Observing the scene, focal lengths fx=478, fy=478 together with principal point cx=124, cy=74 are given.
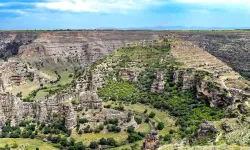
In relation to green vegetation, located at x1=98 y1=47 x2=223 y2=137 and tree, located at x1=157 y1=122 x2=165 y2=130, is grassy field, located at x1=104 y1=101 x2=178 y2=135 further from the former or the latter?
green vegetation, located at x1=98 y1=47 x2=223 y2=137

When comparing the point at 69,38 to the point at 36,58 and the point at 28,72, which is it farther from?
the point at 28,72

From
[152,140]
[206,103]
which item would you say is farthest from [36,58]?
[152,140]

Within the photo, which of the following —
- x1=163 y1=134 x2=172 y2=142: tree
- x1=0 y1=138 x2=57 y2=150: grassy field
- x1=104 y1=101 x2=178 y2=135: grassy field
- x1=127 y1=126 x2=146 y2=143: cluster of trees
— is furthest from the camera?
x1=104 y1=101 x2=178 y2=135: grassy field

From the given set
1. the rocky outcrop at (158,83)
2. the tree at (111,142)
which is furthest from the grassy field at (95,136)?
the rocky outcrop at (158,83)

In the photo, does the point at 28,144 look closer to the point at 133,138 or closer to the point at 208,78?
the point at 133,138

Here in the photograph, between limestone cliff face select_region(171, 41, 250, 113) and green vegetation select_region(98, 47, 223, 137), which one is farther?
green vegetation select_region(98, 47, 223, 137)

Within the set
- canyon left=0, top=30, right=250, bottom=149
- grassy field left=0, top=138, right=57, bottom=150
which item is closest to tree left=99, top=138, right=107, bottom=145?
canyon left=0, top=30, right=250, bottom=149
